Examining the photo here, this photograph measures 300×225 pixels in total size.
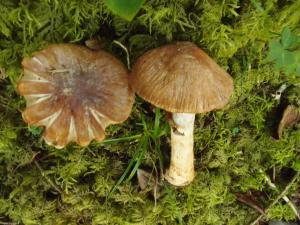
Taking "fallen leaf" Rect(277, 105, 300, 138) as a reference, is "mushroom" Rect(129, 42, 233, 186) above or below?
above

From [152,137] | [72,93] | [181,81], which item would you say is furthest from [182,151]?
[72,93]

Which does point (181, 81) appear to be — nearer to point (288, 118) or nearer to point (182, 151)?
point (182, 151)

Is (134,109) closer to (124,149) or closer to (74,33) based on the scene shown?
(124,149)

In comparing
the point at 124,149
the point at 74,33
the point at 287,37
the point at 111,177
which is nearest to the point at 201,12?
the point at 287,37

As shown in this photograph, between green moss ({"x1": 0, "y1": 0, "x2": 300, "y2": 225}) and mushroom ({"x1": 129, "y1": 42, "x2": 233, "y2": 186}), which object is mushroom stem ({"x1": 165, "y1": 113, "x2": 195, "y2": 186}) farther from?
mushroom ({"x1": 129, "y1": 42, "x2": 233, "y2": 186})

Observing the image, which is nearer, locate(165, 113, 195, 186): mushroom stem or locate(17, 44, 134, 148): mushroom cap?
locate(17, 44, 134, 148): mushroom cap

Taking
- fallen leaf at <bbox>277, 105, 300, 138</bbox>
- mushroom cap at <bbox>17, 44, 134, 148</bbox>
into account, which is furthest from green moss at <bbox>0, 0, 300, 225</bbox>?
mushroom cap at <bbox>17, 44, 134, 148</bbox>

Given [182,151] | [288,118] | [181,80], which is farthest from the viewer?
[288,118]
